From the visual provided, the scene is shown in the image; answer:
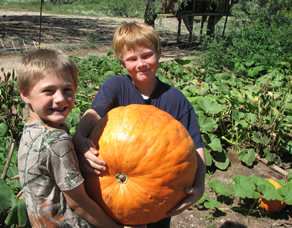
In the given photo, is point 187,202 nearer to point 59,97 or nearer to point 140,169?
point 140,169

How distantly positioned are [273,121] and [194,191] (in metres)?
2.47

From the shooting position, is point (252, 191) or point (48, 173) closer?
point (48, 173)

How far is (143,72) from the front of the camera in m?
1.70

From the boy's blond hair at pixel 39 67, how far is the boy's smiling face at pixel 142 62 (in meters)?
0.42

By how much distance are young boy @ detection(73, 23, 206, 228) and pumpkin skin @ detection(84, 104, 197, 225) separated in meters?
0.13

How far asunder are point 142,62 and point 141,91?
209mm

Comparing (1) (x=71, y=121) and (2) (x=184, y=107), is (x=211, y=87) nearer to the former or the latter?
(1) (x=71, y=121)

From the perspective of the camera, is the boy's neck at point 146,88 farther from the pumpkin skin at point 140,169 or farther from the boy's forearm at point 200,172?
the boy's forearm at point 200,172

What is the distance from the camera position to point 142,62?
1.68m

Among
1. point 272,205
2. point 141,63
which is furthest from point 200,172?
point 272,205

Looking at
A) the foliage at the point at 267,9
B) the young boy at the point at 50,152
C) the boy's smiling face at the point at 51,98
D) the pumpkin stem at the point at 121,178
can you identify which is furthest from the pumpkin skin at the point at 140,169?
the foliage at the point at 267,9

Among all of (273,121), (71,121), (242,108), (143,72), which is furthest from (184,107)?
(242,108)

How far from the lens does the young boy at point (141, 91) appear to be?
5.39 feet

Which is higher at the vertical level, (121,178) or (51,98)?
(51,98)
